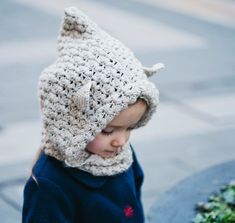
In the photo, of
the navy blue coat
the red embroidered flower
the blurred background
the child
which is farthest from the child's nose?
the blurred background

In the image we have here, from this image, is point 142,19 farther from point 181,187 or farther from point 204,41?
point 181,187

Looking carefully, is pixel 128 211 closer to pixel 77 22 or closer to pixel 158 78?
pixel 77 22

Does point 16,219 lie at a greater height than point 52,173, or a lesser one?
lesser

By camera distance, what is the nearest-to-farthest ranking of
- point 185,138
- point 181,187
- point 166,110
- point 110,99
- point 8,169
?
point 110,99, point 181,187, point 8,169, point 185,138, point 166,110

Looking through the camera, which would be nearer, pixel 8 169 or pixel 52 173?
pixel 52 173

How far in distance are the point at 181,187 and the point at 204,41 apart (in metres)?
4.82

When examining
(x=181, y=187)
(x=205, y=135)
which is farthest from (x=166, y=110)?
(x=181, y=187)

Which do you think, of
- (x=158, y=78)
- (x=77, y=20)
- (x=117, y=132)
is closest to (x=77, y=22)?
(x=77, y=20)

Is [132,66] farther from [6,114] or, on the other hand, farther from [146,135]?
[6,114]

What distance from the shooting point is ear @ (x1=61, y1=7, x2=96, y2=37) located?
7.21 ft

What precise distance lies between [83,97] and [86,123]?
0.13 metres

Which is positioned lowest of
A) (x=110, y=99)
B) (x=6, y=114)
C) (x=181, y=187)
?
(x=6, y=114)

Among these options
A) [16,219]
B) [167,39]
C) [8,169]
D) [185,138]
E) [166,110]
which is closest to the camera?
[16,219]

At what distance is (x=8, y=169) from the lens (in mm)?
4555
